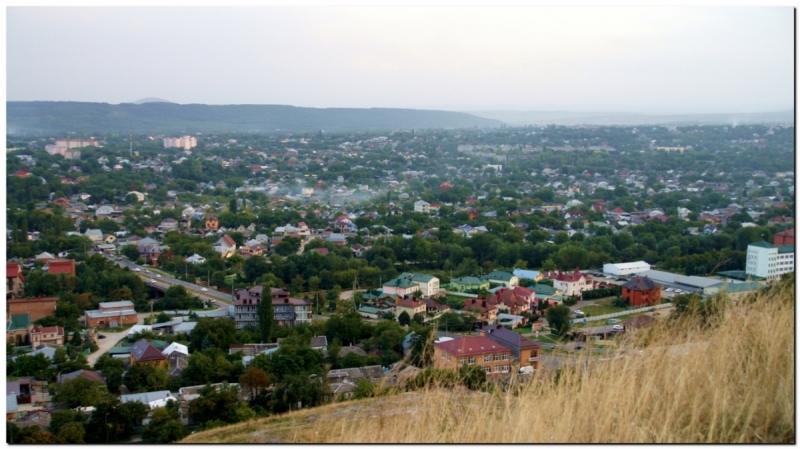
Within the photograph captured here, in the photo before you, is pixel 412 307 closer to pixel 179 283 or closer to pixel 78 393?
pixel 179 283

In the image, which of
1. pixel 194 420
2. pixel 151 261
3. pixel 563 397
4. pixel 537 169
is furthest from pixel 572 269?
pixel 537 169

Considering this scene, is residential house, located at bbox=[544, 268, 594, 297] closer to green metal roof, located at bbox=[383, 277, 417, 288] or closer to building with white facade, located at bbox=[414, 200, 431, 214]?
green metal roof, located at bbox=[383, 277, 417, 288]

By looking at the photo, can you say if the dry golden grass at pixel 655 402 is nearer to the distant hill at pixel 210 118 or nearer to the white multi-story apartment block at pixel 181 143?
the distant hill at pixel 210 118

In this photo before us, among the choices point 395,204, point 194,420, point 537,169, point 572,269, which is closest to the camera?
point 194,420

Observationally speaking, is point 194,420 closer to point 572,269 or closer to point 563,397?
point 563,397

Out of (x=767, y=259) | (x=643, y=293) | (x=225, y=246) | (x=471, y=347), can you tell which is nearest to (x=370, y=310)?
(x=643, y=293)

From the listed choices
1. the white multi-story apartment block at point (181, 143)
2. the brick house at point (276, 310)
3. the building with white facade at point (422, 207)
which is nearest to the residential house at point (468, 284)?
the brick house at point (276, 310)
